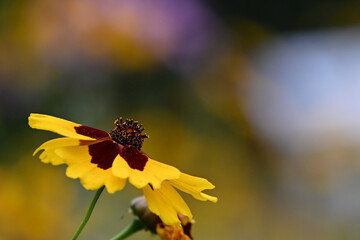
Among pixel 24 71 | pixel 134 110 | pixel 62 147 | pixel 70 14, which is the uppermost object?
pixel 70 14

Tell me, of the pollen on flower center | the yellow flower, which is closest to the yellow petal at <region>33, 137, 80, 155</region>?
the yellow flower

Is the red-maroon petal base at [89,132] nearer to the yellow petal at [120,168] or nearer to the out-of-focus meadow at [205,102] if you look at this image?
the yellow petal at [120,168]

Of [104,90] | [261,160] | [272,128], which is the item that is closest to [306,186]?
[261,160]

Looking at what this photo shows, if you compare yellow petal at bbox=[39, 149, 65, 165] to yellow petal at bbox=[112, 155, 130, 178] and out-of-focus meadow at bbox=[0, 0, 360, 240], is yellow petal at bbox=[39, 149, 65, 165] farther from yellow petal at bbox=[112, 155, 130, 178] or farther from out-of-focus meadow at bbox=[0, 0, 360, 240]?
out-of-focus meadow at bbox=[0, 0, 360, 240]

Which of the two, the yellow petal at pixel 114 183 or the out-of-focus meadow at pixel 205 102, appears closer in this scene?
the yellow petal at pixel 114 183

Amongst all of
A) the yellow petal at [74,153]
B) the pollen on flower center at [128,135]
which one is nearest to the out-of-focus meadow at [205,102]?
the pollen on flower center at [128,135]

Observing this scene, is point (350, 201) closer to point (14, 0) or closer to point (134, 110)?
point (134, 110)

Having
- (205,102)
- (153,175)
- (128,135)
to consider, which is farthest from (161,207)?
(205,102)

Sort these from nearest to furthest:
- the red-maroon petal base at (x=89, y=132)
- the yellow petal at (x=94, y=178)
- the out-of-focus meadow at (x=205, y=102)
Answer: the yellow petal at (x=94, y=178)
the red-maroon petal base at (x=89, y=132)
the out-of-focus meadow at (x=205, y=102)

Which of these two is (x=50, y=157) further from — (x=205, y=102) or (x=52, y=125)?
(x=205, y=102)
